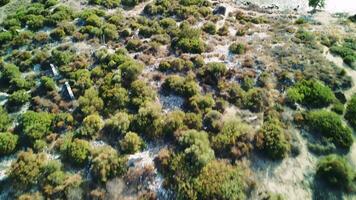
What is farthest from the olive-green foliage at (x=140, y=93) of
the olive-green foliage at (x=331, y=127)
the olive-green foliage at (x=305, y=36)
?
the olive-green foliage at (x=305, y=36)

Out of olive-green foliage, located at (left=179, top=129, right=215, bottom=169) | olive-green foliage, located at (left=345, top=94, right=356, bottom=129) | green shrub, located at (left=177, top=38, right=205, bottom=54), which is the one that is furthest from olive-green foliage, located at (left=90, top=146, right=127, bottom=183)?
olive-green foliage, located at (left=345, top=94, right=356, bottom=129)

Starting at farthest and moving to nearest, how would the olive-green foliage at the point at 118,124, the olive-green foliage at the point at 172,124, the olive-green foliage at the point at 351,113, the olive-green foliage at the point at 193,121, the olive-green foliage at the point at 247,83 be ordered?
the olive-green foliage at the point at 247,83 → the olive-green foliage at the point at 351,113 → the olive-green foliage at the point at 193,121 → the olive-green foliage at the point at 118,124 → the olive-green foliage at the point at 172,124

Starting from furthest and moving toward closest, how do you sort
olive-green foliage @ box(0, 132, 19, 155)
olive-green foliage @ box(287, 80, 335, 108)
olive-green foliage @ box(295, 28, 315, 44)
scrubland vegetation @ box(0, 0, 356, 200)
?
olive-green foliage @ box(295, 28, 315, 44), olive-green foliage @ box(287, 80, 335, 108), olive-green foliage @ box(0, 132, 19, 155), scrubland vegetation @ box(0, 0, 356, 200)

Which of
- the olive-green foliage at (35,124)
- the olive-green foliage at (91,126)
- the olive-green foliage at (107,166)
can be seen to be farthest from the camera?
the olive-green foliage at (91,126)

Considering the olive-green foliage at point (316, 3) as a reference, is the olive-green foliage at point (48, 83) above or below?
below

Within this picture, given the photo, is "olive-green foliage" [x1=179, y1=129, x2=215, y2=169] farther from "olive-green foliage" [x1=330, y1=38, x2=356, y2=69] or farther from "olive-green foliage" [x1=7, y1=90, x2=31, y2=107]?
"olive-green foliage" [x1=330, y1=38, x2=356, y2=69]

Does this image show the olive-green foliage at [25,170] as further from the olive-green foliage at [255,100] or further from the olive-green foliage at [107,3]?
the olive-green foliage at [107,3]

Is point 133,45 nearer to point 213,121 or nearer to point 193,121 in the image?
point 193,121

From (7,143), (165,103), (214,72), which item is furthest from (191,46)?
(7,143)
